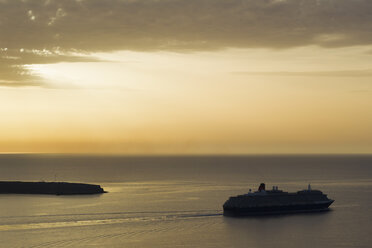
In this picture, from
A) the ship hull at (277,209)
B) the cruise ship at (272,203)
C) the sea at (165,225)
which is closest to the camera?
the sea at (165,225)

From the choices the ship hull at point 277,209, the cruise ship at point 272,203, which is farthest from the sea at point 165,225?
the cruise ship at point 272,203

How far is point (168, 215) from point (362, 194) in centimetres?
6548

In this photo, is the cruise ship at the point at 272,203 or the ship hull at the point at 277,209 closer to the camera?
the ship hull at the point at 277,209

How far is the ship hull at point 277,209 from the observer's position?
8875 cm

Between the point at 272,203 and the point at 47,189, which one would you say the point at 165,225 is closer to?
the point at 272,203

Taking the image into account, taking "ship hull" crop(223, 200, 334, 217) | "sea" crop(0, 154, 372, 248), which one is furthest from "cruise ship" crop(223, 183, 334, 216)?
"sea" crop(0, 154, 372, 248)

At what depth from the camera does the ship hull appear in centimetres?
8875

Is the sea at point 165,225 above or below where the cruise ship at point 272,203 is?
below

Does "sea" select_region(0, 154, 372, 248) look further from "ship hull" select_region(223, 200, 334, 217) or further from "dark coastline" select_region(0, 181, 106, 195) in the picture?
"dark coastline" select_region(0, 181, 106, 195)

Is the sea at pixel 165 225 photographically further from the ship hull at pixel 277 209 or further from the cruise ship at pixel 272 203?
the cruise ship at pixel 272 203

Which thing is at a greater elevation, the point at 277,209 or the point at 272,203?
the point at 272,203

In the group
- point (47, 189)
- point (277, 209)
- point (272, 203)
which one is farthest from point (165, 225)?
point (47, 189)

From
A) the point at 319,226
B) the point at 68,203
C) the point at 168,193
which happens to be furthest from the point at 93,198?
the point at 319,226

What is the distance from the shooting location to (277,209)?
307ft
